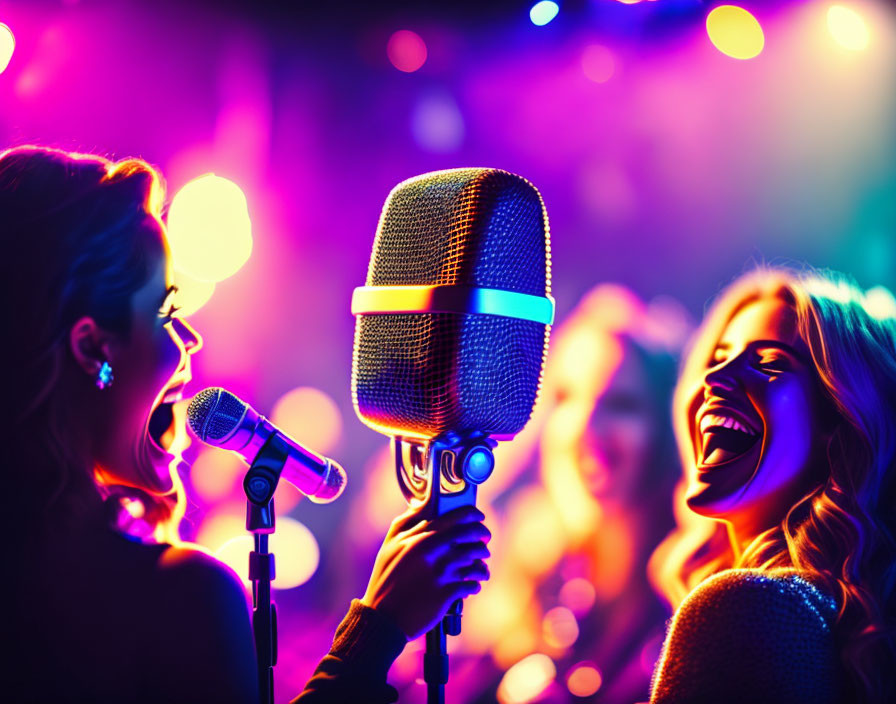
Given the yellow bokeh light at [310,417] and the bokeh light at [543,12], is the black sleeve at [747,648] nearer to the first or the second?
the yellow bokeh light at [310,417]

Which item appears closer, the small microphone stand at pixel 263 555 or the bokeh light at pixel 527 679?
the small microphone stand at pixel 263 555

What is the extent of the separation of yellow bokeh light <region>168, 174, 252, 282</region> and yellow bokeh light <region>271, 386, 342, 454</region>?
66cm

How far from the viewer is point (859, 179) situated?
3.81m

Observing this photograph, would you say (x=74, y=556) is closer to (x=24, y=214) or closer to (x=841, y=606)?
(x=24, y=214)

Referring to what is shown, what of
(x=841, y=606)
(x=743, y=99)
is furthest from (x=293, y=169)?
(x=841, y=606)

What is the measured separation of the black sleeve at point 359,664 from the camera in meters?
1.51

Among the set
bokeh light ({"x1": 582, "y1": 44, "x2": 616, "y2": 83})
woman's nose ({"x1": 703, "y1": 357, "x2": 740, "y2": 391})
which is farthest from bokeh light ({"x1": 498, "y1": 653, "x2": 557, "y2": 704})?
bokeh light ({"x1": 582, "y1": 44, "x2": 616, "y2": 83})

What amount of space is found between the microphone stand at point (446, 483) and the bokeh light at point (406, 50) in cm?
267

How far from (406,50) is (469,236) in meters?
2.54

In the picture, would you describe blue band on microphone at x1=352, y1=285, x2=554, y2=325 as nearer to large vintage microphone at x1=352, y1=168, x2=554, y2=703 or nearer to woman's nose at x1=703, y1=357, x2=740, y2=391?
large vintage microphone at x1=352, y1=168, x2=554, y2=703

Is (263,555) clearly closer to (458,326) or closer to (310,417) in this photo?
(458,326)

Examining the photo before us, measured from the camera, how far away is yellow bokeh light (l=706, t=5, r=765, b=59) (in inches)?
150

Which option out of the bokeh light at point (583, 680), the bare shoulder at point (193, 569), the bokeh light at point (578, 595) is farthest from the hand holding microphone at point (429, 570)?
the bokeh light at point (583, 680)

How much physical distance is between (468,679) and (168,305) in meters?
2.68
